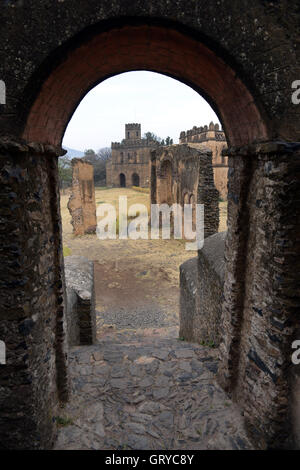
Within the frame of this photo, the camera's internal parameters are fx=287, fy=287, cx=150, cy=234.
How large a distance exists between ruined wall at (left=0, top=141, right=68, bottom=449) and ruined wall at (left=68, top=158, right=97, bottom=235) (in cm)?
1507

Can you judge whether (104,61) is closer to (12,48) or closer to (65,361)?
(12,48)

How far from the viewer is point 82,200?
59.4 feet

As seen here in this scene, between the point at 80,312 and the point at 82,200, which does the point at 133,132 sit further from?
the point at 80,312

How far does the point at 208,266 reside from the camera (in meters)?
5.67

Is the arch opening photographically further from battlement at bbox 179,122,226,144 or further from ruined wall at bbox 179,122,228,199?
battlement at bbox 179,122,226,144

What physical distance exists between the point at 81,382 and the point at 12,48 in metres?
4.03

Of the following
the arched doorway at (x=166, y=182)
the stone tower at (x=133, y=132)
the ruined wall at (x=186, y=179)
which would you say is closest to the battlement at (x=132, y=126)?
the stone tower at (x=133, y=132)

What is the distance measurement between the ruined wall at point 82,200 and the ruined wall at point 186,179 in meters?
4.50

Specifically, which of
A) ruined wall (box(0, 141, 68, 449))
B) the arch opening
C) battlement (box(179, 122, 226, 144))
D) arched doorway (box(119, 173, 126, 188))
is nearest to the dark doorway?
arched doorway (box(119, 173, 126, 188))

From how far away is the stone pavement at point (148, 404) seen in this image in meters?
3.19

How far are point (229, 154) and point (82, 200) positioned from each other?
51.7ft

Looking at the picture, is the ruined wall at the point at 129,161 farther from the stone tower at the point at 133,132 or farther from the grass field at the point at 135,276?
the grass field at the point at 135,276

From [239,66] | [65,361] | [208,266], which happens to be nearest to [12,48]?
[239,66]

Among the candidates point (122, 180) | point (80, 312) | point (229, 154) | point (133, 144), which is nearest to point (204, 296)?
point (80, 312)
